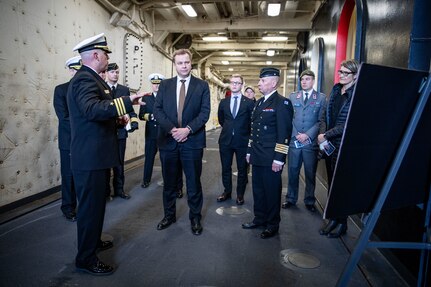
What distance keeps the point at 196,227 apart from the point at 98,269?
104 cm

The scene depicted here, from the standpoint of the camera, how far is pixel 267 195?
2867 mm

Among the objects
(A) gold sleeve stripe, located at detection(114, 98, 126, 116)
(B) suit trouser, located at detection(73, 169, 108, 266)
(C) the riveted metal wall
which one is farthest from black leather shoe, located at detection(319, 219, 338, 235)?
(C) the riveted metal wall

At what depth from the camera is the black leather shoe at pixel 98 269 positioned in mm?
2133

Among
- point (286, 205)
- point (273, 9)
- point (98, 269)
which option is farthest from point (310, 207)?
point (273, 9)

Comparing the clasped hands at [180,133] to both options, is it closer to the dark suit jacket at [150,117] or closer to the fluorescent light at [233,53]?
the dark suit jacket at [150,117]

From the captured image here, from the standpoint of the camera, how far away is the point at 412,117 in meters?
1.21

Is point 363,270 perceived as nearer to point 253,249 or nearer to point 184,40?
point 253,249

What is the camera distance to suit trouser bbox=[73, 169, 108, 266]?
2.09 meters

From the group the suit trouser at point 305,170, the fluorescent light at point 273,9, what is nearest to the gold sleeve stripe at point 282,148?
the suit trouser at point 305,170

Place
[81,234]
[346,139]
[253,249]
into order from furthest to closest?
[253,249]
[81,234]
[346,139]

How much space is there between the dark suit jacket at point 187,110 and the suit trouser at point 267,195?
0.68 meters

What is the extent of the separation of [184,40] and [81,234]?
339 inches

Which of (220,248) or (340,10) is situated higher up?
(340,10)

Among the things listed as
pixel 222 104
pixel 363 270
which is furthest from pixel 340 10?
pixel 363 270
